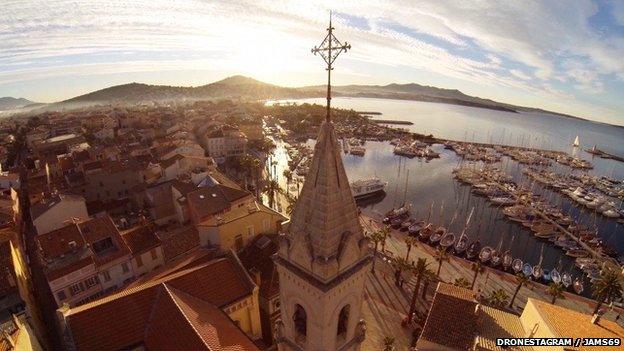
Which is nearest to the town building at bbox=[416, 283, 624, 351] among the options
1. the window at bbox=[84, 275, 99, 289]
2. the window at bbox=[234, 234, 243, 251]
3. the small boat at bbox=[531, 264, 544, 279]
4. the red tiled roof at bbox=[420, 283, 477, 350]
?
the red tiled roof at bbox=[420, 283, 477, 350]

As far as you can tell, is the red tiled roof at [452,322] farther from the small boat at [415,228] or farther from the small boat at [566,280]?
the small boat at [415,228]

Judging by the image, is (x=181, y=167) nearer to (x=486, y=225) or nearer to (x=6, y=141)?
(x=486, y=225)

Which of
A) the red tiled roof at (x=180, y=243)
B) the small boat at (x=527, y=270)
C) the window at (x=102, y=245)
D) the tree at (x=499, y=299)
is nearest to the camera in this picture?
the window at (x=102, y=245)

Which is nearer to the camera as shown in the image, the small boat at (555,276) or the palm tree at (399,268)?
the palm tree at (399,268)

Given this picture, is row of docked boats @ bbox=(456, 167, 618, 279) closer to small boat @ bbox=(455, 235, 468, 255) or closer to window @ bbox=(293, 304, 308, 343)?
small boat @ bbox=(455, 235, 468, 255)

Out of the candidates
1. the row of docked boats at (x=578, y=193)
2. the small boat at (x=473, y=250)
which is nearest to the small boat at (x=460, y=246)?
the small boat at (x=473, y=250)

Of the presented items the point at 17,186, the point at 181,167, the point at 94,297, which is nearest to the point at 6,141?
the point at 17,186
